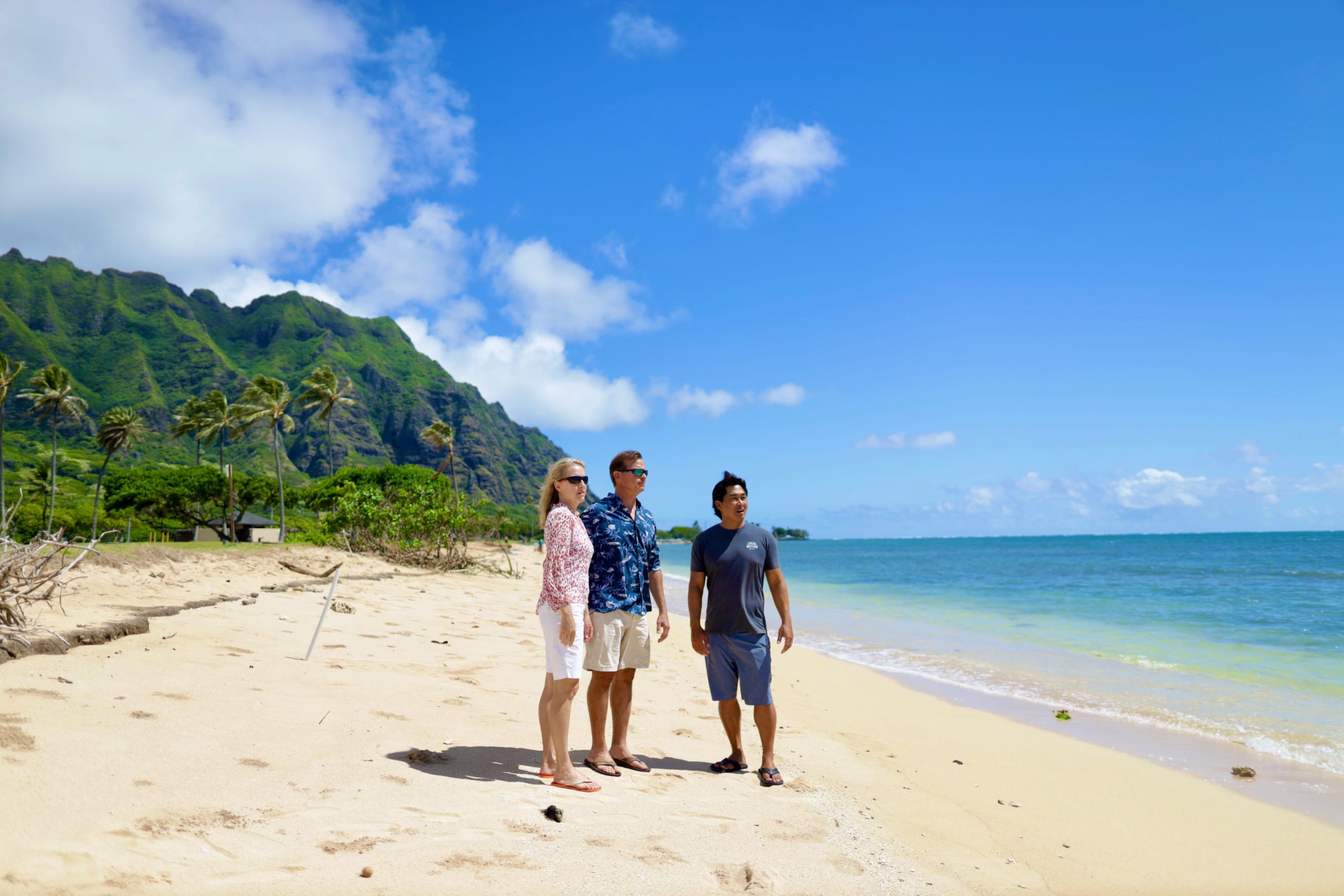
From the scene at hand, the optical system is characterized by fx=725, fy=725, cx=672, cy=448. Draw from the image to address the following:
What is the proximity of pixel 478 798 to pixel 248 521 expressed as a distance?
59.4 meters

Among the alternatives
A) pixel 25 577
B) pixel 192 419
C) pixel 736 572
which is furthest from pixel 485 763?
pixel 192 419

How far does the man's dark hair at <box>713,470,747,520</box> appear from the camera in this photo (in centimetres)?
510

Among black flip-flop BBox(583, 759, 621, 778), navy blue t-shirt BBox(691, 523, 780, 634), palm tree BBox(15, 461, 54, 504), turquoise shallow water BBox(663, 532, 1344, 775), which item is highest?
palm tree BBox(15, 461, 54, 504)

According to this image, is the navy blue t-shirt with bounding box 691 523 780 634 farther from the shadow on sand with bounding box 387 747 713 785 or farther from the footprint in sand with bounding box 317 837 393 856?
the footprint in sand with bounding box 317 837 393 856

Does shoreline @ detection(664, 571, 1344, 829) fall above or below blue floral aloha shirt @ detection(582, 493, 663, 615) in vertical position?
below

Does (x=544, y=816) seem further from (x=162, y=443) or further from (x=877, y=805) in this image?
(x=162, y=443)

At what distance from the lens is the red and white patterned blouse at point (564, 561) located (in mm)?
4062

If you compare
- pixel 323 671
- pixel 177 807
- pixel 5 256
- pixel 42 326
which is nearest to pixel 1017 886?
pixel 177 807

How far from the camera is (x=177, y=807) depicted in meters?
3.10

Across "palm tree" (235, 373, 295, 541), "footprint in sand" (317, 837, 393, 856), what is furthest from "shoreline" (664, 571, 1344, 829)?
"palm tree" (235, 373, 295, 541)

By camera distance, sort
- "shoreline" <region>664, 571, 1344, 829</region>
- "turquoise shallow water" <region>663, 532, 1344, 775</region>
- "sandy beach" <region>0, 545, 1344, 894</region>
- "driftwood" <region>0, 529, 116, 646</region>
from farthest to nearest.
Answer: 1. "turquoise shallow water" <region>663, 532, 1344, 775</region>
2. "shoreline" <region>664, 571, 1344, 829</region>
3. "driftwood" <region>0, 529, 116, 646</region>
4. "sandy beach" <region>0, 545, 1344, 894</region>

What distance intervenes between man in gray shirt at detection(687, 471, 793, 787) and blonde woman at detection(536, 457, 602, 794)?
3.08ft

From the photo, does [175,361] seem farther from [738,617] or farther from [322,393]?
[738,617]

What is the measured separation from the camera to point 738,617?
4.83m
